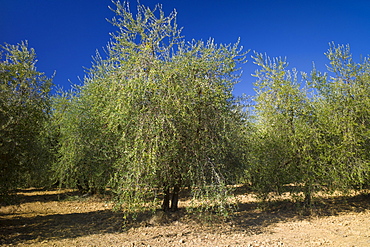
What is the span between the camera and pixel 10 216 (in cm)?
1077

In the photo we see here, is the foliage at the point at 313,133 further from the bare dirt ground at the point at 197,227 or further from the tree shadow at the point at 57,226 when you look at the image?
the tree shadow at the point at 57,226

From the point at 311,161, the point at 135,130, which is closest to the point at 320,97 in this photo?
A: the point at 311,161

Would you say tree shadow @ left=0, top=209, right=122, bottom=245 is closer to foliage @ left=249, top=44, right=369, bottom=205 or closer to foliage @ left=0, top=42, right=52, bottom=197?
foliage @ left=0, top=42, right=52, bottom=197

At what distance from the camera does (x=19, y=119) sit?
27.5 feet

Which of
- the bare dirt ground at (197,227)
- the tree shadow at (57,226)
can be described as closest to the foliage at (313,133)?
the bare dirt ground at (197,227)

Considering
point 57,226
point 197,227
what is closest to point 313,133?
point 197,227

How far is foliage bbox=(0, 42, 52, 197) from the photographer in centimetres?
809

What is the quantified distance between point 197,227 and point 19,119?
6.64m

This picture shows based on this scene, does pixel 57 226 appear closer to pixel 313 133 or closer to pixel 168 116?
pixel 168 116

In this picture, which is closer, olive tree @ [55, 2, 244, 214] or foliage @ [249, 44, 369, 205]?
olive tree @ [55, 2, 244, 214]

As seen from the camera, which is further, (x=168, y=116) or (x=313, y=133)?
(x=313, y=133)

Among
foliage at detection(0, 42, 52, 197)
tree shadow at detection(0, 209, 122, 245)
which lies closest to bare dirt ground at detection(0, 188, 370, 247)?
tree shadow at detection(0, 209, 122, 245)

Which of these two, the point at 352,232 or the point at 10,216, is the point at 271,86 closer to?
the point at 352,232

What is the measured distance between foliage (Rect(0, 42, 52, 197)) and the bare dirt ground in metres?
1.87
